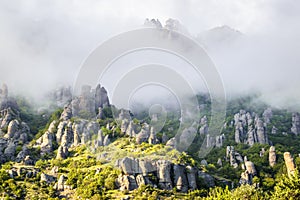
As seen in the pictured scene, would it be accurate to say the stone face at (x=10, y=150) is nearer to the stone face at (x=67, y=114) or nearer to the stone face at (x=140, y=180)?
the stone face at (x=67, y=114)

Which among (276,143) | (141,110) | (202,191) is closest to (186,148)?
(202,191)

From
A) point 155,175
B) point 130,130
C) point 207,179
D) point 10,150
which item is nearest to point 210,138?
point 130,130

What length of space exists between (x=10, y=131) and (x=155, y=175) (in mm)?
62223

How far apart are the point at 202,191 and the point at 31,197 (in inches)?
1517

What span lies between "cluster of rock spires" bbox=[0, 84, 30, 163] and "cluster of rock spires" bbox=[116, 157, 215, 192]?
36684 millimetres

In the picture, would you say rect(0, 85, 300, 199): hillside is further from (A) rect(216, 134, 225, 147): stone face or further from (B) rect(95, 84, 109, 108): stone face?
(B) rect(95, 84, 109, 108): stone face

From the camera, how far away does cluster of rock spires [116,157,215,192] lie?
3460 inches

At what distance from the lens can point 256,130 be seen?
160 meters

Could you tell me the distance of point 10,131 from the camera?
130 m

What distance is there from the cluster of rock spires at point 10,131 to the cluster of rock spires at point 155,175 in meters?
36.7

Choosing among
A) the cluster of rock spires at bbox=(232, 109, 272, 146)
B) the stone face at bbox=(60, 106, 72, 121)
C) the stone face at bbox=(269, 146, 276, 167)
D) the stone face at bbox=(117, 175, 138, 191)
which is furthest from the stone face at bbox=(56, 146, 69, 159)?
the cluster of rock spires at bbox=(232, 109, 272, 146)

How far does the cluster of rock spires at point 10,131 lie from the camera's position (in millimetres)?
112312

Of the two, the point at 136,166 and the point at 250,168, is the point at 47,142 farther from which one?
the point at 250,168

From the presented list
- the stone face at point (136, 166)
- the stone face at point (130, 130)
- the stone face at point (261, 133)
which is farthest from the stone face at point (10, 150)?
the stone face at point (261, 133)
